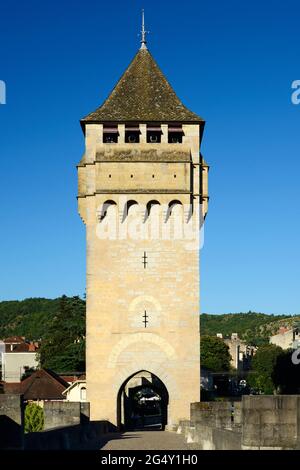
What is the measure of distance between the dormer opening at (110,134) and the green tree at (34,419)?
12.9 m

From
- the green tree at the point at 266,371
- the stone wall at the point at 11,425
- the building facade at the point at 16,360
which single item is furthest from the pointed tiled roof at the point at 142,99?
the building facade at the point at 16,360

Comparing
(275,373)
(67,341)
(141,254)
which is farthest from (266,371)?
(141,254)

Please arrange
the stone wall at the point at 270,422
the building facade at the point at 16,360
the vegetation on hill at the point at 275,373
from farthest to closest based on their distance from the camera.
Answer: the building facade at the point at 16,360
the vegetation on hill at the point at 275,373
the stone wall at the point at 270,422

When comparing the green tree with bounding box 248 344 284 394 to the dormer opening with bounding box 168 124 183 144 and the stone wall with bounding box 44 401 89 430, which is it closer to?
the dormer opening with bounding box 168 124 183 144

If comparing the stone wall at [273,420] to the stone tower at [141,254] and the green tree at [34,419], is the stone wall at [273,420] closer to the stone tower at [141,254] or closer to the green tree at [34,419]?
the stone tower at [141,254]

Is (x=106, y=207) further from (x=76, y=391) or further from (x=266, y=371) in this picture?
(x=266, y=371)

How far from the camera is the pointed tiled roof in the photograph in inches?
1437

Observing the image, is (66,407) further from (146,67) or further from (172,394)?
(146,67)

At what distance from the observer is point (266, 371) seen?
8006cm

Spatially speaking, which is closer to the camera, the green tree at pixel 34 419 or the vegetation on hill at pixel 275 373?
the green tree at pixel 34 419

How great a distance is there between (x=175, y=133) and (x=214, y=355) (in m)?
64.3

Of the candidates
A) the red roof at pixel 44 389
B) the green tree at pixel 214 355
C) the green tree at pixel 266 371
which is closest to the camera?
the red roof at pixel 44 389

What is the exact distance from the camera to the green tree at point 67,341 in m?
65.3

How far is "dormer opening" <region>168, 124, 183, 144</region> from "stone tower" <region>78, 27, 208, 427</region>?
5 cm
